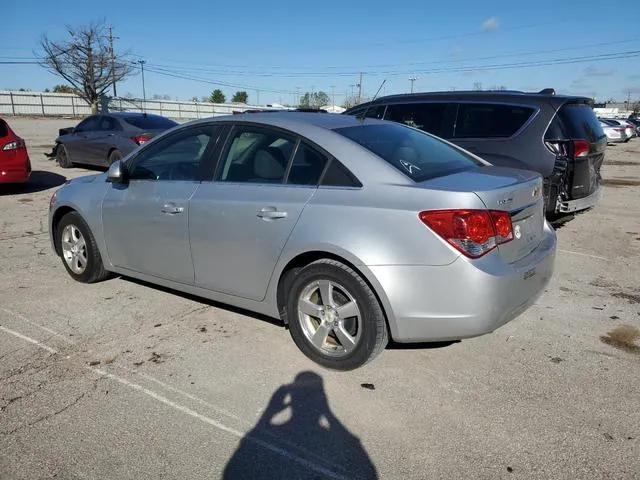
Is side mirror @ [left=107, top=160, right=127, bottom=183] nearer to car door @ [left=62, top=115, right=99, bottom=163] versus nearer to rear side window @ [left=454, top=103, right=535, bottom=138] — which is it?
rear side window @ [left=454, top=103, right=535, bottom=138]

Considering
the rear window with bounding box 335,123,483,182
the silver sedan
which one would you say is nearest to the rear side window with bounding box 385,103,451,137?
the rear window with bounding box 335,123,483,182

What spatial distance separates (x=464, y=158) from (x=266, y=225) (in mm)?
1635

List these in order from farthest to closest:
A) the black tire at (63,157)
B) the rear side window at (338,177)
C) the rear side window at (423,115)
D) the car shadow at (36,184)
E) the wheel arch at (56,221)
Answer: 1. the black tire at (63,157)
2. the car shadow at (36,184)
3. the rear side window at (423,115)
4. the wheel arch at (56,221)
5. the rear side window at (338,177)

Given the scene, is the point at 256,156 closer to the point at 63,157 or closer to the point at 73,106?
the point at 63,157

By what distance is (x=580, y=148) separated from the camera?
18.8 ft

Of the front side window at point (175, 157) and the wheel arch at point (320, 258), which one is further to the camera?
the front side window at point (175, 157)

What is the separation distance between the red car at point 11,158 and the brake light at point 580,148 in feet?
29.9

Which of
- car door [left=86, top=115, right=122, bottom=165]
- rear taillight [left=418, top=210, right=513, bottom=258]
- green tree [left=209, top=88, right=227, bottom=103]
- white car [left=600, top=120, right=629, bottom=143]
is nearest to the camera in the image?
rear taillight [left=418, top=210, right=513, bottom=258]

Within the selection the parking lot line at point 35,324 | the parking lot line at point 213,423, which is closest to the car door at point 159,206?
the parking lot line at point 35,324

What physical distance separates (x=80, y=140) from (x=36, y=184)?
8.01 ft

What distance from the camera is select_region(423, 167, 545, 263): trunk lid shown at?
3.15m

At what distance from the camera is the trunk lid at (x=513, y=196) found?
315 centimetres

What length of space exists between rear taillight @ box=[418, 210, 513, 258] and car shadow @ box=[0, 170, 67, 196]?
32.4 feet

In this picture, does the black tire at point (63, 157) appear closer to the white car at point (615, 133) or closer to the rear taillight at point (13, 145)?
the rear taillight at point (13, 145)
